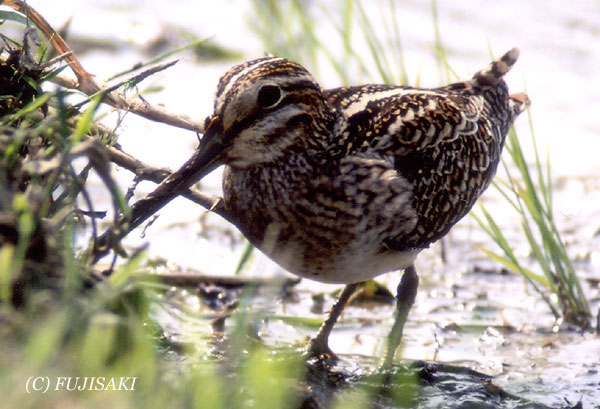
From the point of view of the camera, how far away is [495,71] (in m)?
5.75

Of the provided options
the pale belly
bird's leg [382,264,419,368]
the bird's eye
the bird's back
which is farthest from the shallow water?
the bird's eye

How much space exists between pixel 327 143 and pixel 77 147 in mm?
1690

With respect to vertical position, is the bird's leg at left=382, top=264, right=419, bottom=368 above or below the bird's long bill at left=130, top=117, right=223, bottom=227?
below

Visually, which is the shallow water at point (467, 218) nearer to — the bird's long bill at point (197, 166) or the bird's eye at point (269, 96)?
the bird's long bill at point (197, 166)

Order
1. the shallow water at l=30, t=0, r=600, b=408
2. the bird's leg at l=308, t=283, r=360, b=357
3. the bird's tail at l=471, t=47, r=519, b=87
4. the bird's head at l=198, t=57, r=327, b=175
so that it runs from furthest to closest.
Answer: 1. the bird's tail at l=471, t=47, r=519, b=87
2. the shallow water at l=30, t=0, r=600, b=408
3. the bird's leg at l=308, t=283, r=360, b=357
4. the bird's head at l=198, t=57, r=327, b=175

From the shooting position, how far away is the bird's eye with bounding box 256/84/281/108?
4.02 meters

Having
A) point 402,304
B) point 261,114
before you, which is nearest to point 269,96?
point 261,114

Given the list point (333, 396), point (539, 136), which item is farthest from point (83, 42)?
point (333, 396)

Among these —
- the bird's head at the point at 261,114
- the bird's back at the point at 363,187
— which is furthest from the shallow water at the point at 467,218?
the bird's head at the point at 261,114

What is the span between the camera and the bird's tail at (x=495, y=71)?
575 cm

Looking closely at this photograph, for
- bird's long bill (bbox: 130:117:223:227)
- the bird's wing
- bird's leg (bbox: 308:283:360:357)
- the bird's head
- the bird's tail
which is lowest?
bird's leg (bbox: 308:283:360:357)

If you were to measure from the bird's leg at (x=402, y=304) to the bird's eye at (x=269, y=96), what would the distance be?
1475 millimetres

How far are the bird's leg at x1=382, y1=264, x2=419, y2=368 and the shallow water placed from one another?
0.14 metres

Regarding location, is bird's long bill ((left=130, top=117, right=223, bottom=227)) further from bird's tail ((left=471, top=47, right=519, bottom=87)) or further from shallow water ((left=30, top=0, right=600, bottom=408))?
bird's tail ((left=471, top=47, right=519, bottom=87))
